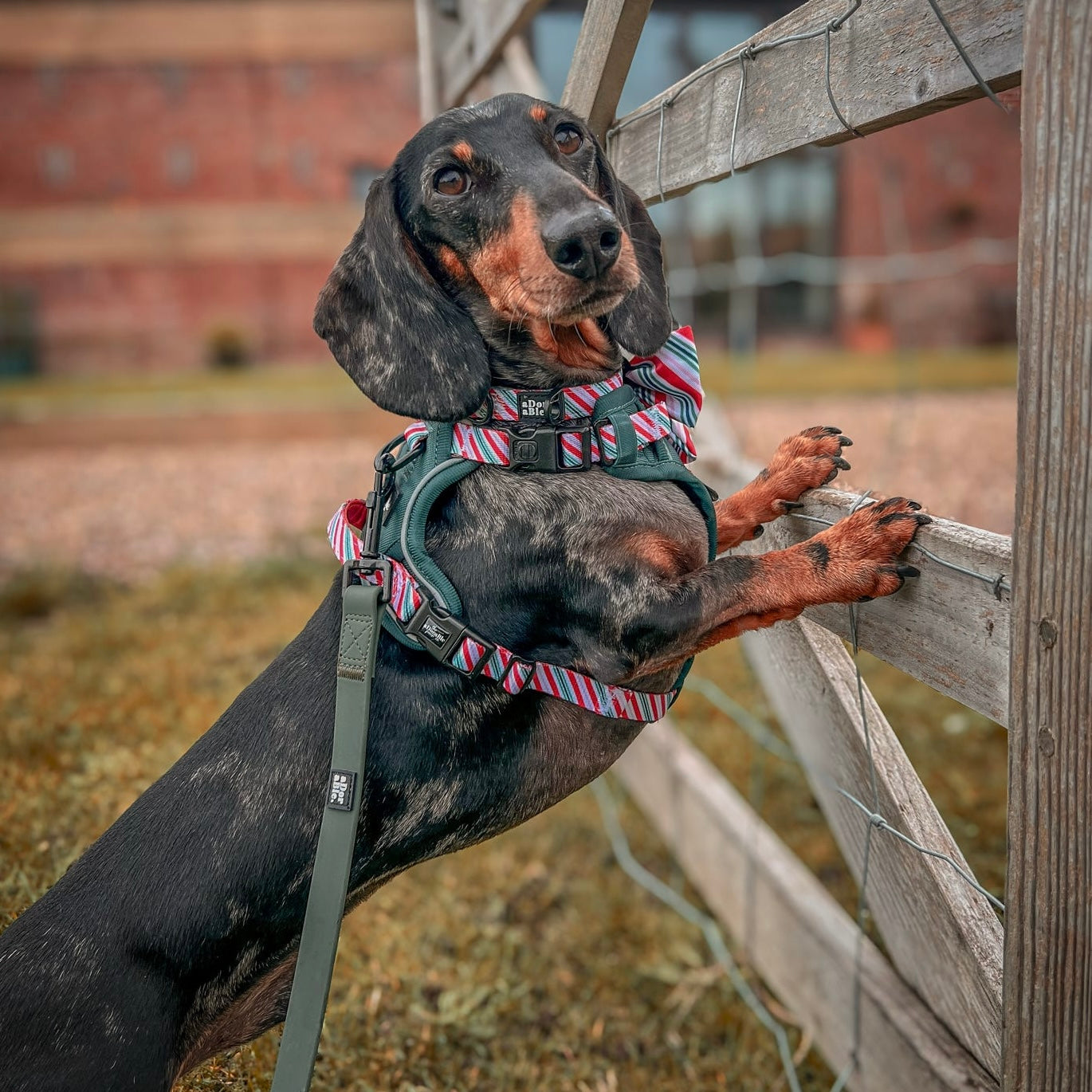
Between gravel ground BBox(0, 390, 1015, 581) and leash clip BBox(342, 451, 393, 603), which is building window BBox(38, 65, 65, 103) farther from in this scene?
leash clip BBox(342, 451, 393, 603)

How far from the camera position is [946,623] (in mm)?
1413

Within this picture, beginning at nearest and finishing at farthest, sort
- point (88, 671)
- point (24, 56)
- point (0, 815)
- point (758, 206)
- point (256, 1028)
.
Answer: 1. point (256, 1028)
2. point (0, 815)
3. point (88, 671)
4. point (24, 56)
5. point (758, 206)

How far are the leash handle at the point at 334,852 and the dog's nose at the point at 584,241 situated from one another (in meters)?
0.64

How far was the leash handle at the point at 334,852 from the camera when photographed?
1.56 m

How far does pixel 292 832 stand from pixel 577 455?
0.81m

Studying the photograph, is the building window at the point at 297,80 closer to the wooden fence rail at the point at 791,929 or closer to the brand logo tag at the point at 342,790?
the wooden fence rail at the point at 791,929

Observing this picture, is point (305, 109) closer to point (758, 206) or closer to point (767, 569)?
point (758, 206)

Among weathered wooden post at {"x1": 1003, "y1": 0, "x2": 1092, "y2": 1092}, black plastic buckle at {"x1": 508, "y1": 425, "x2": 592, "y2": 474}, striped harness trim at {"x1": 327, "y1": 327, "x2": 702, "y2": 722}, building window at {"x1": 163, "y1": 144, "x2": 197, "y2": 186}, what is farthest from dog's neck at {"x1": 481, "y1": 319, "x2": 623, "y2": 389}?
building window at {"x1": 163, "y1": 144, "x2": 197, "y2": 186}

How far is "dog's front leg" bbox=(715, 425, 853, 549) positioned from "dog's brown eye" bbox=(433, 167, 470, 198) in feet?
2.65

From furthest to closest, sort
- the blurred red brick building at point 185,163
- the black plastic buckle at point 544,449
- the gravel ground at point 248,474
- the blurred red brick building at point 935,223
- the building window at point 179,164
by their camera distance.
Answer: the blurred red brick building at point 935,223, the building window at point 179,164, the blurred red brick building at point 185,163, the gravel ground at point 248,474, the black plastic buckle at point 544,449

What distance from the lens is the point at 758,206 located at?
19.9 meters

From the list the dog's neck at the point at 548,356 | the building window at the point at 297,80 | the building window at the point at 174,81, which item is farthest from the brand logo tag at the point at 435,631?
the building window at the point at 174,81

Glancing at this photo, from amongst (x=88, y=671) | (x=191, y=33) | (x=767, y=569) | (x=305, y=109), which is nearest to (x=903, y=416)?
(x=88, y=671)

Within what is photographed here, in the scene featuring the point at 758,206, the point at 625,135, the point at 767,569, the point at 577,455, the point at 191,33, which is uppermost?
the point at 191,33
